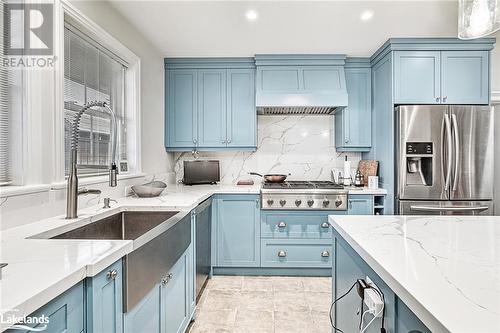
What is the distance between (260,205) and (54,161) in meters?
2.01

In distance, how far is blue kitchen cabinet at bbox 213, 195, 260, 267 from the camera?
322 centimetres

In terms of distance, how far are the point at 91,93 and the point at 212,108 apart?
159 centimetres

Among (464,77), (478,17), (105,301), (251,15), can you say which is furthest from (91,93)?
(464,77)

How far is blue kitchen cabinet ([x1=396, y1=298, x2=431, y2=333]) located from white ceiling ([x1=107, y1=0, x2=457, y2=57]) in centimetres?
224

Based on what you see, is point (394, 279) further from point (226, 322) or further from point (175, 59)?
point (175, 59)

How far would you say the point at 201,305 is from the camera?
2.57 metres

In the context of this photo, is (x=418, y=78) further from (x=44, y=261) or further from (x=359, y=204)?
(x=44, y=261)

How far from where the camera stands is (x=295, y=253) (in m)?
3.21

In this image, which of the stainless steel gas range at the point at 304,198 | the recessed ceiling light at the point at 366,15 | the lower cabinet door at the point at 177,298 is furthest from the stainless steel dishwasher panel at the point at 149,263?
the recessed ceiling light at the point at 366,15

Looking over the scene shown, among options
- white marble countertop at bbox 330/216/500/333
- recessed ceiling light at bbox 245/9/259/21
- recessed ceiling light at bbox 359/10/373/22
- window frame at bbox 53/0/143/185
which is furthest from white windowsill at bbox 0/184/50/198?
recessed ceiling light at bbox 359/10/373/22

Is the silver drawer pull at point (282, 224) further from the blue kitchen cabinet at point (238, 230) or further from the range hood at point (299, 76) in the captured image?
the range hood at point (299, 76)

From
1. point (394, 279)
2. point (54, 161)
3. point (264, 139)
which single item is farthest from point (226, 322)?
point (264, 139)

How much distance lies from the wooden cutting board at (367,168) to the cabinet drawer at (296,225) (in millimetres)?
713

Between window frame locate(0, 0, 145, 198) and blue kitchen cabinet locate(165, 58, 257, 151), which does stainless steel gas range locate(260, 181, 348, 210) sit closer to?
blue kitchen cabinet locate(165, 58, 257, 151)
